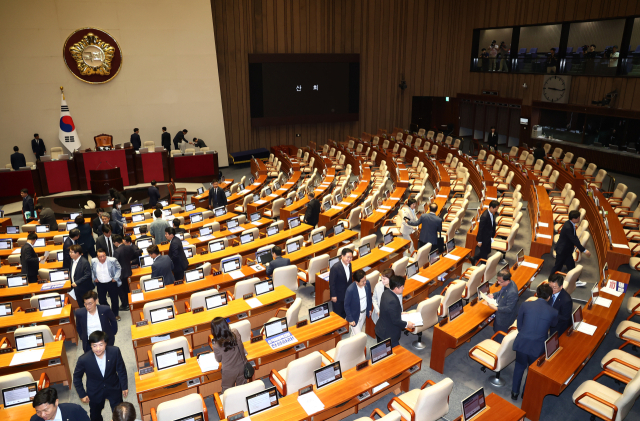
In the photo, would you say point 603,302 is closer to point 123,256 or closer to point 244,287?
point 244,287

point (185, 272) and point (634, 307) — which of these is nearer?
point (634, 307)

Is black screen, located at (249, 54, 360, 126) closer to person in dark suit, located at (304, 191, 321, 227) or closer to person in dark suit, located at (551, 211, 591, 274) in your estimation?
person in dark suit, located at (304, 191, 321, 227)

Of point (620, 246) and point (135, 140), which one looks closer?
point (620, 246)

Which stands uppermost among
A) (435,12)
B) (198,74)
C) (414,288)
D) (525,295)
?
(435,12)

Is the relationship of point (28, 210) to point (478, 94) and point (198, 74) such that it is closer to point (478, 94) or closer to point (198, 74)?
point (198, 74)

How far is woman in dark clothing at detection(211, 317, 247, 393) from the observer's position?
470 centimetres

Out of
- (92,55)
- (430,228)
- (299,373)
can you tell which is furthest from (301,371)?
(92,55)

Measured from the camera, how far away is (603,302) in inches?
252

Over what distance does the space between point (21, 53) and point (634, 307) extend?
1847 cm

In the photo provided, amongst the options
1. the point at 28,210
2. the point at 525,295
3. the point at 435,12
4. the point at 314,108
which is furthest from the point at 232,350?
the point at 435,12

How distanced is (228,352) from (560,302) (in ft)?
13.3

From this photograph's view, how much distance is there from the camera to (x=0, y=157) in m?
16.0

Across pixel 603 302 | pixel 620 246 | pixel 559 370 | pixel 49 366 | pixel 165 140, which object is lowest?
pixel 49 366

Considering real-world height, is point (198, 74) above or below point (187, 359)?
above
